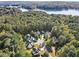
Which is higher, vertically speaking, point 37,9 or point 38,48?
point 37,9

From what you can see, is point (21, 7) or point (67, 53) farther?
point (21, 7)

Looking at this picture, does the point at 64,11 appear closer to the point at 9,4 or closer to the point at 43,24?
the point at 43,24

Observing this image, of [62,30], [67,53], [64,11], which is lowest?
[67,53]

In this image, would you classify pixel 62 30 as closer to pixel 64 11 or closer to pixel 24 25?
pixel 64 11

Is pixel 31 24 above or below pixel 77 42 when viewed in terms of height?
above

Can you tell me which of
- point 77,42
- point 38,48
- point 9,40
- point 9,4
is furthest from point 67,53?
point 9,4

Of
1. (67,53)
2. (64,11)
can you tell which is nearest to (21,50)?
(67,53)
